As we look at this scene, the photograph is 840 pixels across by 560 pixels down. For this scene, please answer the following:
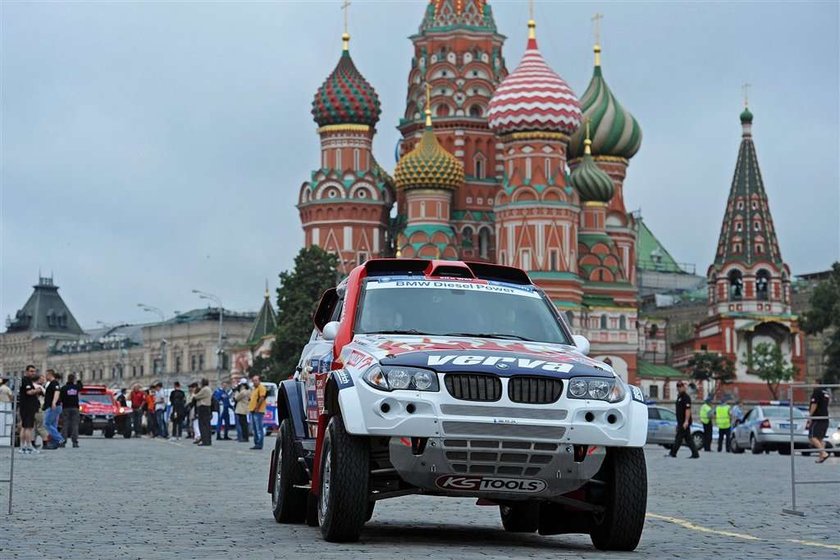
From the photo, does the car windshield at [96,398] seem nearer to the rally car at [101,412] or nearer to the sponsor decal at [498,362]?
the rally car at [101,412]

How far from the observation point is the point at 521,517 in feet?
43.8

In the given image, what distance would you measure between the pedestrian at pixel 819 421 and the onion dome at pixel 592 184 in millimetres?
81176

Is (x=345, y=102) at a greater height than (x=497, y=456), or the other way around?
(x=345, y=102)

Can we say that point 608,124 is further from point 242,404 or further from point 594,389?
point 594,389

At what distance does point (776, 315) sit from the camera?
125312 millimetres

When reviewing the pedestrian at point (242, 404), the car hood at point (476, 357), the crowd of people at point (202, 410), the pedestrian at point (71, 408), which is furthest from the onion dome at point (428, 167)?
the car hood at point (476, 357)

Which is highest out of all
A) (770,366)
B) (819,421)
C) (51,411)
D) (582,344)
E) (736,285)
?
(736,285)

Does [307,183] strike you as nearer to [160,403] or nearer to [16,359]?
[160,403]

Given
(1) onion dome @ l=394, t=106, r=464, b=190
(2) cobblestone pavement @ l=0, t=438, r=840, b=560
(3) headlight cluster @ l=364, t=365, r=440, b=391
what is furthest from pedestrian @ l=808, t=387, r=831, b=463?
(1) onion dome @ l=394, t=106, r=464, b=190

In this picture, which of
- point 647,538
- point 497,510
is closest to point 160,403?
point 497,510

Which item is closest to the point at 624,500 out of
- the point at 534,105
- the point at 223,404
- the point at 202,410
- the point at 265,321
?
the point at 202,410

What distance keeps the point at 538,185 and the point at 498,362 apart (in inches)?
3526

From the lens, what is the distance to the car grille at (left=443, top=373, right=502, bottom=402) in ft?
36.9

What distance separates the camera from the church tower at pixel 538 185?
101 meters
